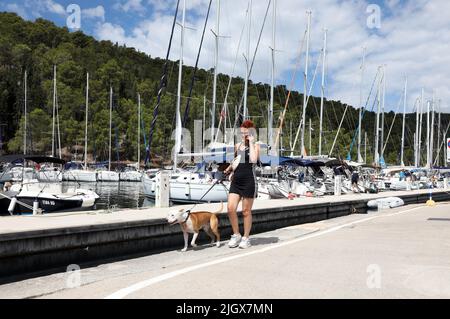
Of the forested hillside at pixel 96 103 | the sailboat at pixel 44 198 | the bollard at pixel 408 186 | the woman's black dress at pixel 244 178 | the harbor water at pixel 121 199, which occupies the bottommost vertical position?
the harbor water at pixel 121 199

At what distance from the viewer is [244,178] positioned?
873 centimetres

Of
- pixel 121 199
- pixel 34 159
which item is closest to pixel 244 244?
pixel 34 159

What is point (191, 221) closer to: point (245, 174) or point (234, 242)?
point (234, 242)

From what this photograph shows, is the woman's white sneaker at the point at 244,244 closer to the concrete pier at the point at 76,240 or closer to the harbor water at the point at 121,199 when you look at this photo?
the concrete pier at the point at 76,240

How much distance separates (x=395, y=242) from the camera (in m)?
9.81

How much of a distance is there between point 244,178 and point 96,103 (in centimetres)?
9929

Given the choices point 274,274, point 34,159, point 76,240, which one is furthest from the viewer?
point 34,159

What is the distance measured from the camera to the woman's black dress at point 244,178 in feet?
28.4

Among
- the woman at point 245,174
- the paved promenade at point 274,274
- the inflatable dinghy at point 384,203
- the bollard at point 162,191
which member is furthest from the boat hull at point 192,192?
the woman at point 245,174

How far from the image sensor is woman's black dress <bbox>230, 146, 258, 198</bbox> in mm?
8648

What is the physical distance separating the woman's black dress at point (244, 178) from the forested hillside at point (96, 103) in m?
31.5

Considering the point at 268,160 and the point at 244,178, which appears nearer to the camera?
the point at 244,178

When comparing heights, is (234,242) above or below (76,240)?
below
